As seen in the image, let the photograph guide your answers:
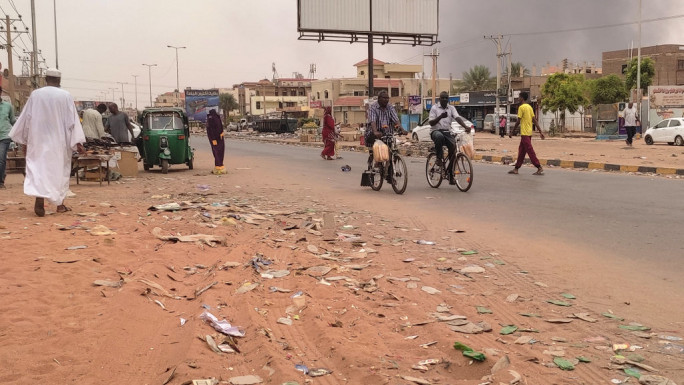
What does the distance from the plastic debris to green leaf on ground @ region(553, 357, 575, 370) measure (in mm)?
1893

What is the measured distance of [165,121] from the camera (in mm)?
16953

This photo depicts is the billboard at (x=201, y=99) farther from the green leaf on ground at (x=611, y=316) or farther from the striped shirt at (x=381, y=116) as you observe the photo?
the green leaf on ground at (x=611, y=316)

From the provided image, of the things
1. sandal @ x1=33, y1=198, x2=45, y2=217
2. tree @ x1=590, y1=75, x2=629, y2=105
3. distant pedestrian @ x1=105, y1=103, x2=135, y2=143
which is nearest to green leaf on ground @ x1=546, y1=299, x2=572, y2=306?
sandal @ x1=33, y1=198, x2=45, y2=217

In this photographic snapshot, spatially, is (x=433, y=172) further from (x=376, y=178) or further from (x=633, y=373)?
(x=633, y=373)

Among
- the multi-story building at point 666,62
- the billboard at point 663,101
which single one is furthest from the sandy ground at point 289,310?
the multi-story building at point 666,62

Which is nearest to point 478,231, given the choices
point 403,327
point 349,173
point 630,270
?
point 630,270

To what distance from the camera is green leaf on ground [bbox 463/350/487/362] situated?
352 cm

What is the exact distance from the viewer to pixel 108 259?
528 centimetres

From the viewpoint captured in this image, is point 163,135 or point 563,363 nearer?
point 563,363

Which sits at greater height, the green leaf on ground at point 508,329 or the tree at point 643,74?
the tree at point 643,74

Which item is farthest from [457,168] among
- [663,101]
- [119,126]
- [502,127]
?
[663,101]

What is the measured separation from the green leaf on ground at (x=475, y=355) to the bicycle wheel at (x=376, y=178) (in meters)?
8.45

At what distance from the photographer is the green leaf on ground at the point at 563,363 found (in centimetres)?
345

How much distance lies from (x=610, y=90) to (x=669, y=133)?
36.0 metres
